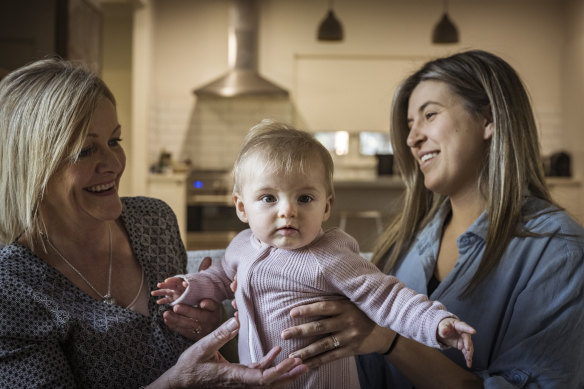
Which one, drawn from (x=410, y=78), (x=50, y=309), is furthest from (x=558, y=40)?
(x=50, y=309)

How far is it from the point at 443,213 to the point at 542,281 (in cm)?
50

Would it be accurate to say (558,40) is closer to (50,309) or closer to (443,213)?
(443,213)

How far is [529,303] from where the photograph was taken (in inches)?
58.9

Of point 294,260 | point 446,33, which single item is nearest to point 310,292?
point 294,260

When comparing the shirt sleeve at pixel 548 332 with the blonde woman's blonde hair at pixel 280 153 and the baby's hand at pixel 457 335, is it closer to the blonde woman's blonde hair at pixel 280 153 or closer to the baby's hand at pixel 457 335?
the baby's hand at pixel 457 335

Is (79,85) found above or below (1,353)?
above

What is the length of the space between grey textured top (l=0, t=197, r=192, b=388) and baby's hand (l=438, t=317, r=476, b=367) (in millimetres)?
748

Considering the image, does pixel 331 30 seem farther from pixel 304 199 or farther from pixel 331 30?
pixel 304 199

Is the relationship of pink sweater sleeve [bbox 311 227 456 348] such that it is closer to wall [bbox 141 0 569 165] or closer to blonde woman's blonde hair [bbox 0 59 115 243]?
blonde woman's blonde hair [bbox 0 59 115 243]

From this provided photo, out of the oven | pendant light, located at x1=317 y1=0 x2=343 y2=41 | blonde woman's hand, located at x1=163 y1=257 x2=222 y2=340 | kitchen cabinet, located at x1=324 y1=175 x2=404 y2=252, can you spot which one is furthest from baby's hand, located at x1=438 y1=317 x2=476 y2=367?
the oven

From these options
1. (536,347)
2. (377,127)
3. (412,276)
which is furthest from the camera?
(377,127)

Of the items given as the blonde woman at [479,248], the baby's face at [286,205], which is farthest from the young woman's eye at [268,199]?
the blonde woman at [479,248]

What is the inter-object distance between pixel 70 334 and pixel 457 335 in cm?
89

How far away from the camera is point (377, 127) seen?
24.7 ft
